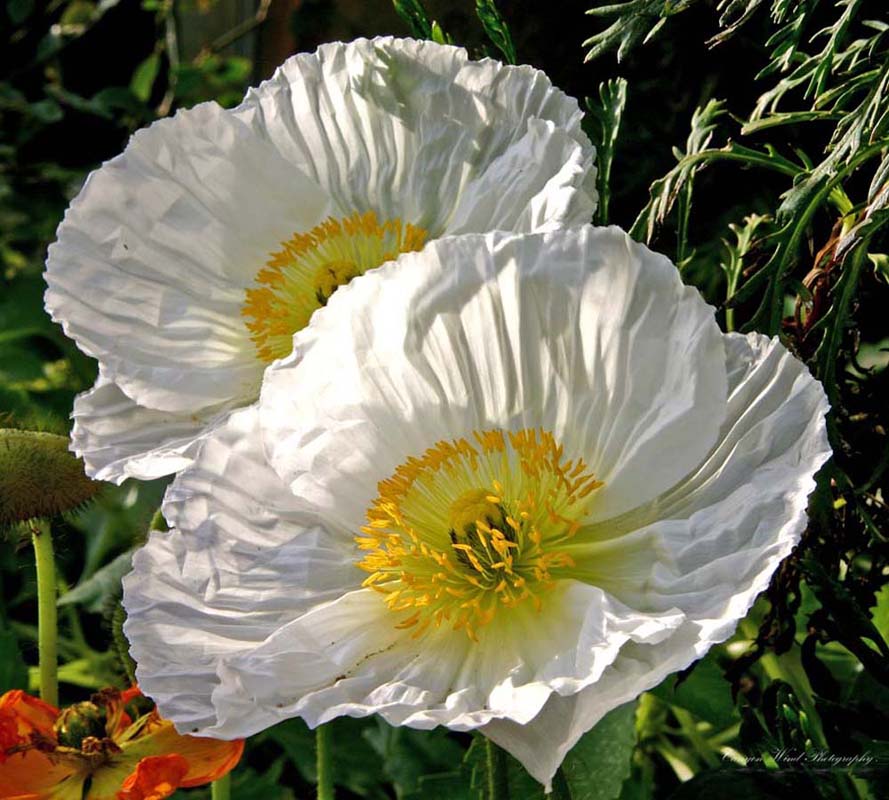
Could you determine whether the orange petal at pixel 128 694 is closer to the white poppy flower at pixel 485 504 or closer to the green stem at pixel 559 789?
the white poppy flower at pixel 485 504

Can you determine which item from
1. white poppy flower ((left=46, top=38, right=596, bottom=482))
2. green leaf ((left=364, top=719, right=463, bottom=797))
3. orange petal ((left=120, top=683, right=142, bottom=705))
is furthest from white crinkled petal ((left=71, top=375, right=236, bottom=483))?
green leaf ((left=364, top=719, right=463, bottom=797))

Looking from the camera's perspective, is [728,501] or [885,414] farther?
[885,414]

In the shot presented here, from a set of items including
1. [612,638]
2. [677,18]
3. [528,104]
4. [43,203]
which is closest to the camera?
[612,638]

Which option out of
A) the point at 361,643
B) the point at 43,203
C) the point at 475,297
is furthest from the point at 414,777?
the point at 43,203

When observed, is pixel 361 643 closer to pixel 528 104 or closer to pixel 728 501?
pixel 728 501

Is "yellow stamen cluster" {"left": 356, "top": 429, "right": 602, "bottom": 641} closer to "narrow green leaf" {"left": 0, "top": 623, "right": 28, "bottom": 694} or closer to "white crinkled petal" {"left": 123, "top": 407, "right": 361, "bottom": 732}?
"white crinkled petal" {"left": 123, "top": 407, "right": 361, "bottom": 732}

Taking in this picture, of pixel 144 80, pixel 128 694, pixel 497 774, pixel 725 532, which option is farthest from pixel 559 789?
pixel 144 80

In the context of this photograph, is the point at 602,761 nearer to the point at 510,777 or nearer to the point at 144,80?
the point at 510,777
